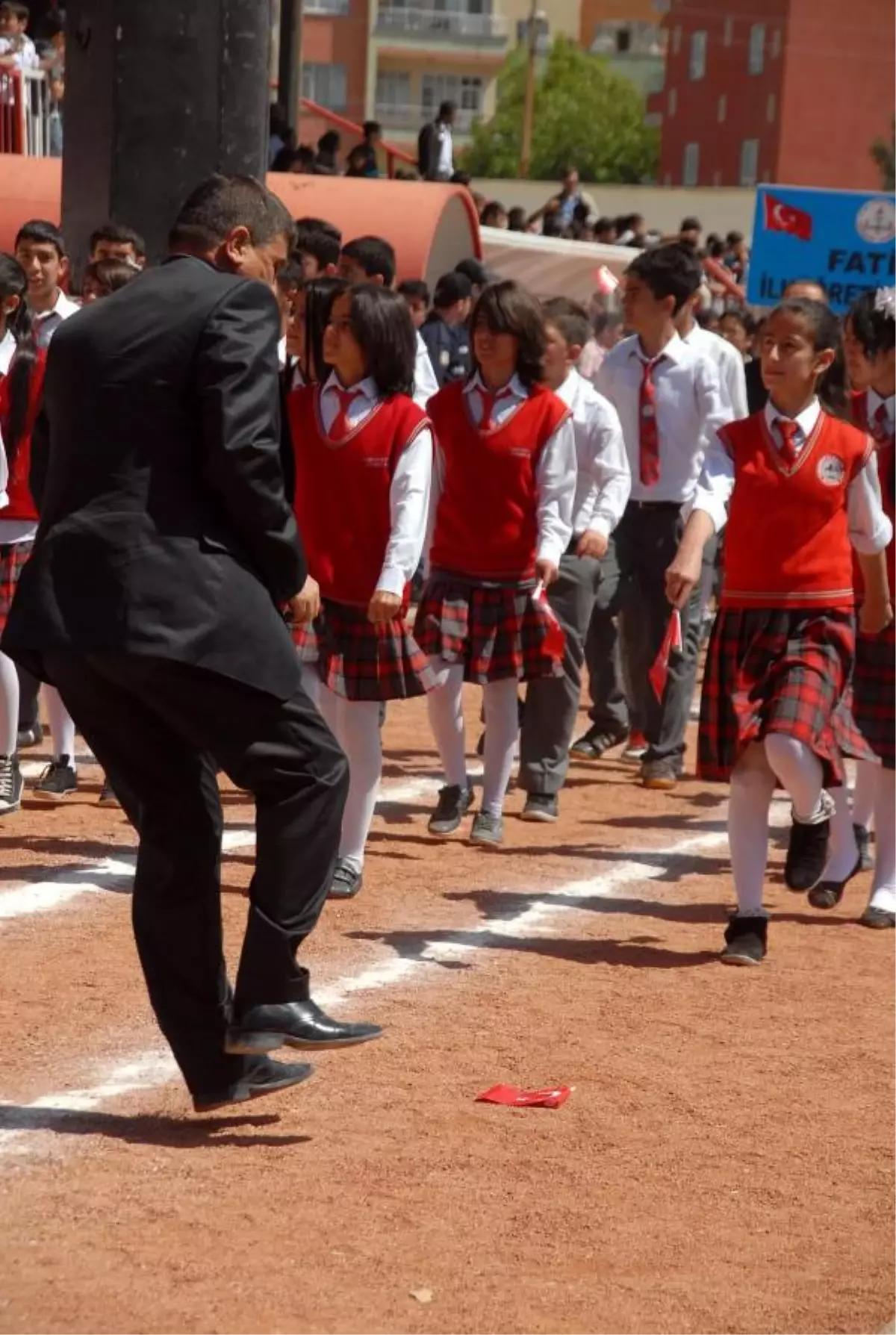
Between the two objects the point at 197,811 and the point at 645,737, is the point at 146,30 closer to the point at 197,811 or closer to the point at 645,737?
the point at 645,737

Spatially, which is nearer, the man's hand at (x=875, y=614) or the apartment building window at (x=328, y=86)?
the man's hand at (x=875, y=614)

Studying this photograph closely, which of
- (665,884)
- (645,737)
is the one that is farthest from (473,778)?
(665,884)

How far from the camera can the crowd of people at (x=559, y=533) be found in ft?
23.4

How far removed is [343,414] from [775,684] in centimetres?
177

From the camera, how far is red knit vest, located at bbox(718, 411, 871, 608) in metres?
7.16

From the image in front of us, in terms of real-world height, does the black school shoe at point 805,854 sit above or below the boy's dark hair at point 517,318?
below

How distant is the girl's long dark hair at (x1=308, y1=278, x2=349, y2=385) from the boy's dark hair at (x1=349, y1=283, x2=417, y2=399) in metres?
0.18

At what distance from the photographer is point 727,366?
10.5 m

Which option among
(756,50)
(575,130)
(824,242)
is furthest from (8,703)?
(575,130)

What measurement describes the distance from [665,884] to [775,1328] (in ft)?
14.3

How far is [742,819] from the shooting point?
23.4 feet

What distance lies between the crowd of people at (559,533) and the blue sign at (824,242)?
641 centimetres

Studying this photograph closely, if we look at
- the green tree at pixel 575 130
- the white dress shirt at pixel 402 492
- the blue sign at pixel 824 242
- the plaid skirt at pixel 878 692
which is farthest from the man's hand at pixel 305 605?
the green tree at pixel 575 130

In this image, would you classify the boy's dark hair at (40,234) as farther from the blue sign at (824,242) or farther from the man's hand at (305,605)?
the blue sign at (824,242)
